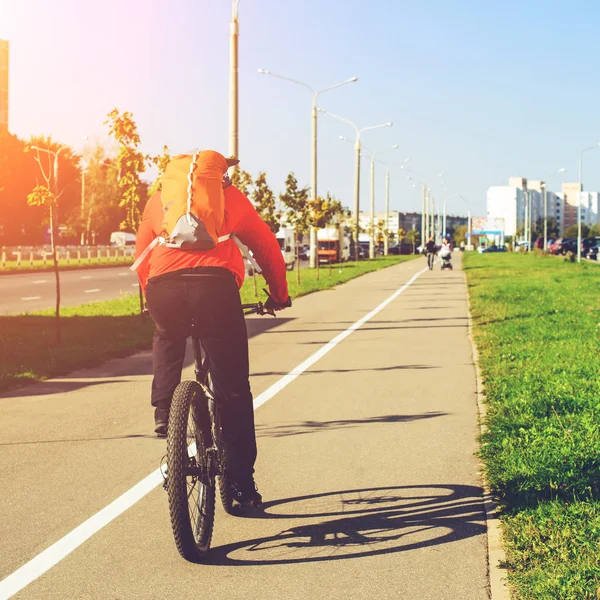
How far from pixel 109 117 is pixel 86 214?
239 feet

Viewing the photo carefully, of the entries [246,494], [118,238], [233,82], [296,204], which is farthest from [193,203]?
[118,238]

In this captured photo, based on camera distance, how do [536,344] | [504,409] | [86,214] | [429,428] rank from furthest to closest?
[86,214], [536,344], [504,409], [429,428]

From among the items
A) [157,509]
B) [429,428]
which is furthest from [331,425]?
[157,509]

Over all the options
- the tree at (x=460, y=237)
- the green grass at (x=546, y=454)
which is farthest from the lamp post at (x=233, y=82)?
the tree at (x=460, y=237)

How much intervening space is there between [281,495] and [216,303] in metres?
1.53

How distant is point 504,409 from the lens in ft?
26.2

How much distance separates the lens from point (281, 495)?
5.42m

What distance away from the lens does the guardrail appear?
58.1 metres

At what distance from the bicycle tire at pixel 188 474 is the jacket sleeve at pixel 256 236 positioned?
66 cm

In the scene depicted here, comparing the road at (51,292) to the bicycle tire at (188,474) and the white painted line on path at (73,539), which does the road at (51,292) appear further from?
the bicycle tire at (188,474)

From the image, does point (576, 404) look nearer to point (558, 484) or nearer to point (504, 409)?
point (504, 409)

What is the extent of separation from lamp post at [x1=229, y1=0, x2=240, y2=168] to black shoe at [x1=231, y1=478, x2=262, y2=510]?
1469cm

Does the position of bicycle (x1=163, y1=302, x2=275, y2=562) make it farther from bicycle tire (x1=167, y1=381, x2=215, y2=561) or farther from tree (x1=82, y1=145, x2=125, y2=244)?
tree (x1=82, y1=145, x2=125, y2=244)

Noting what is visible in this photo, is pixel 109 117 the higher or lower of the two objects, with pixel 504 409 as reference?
higher
